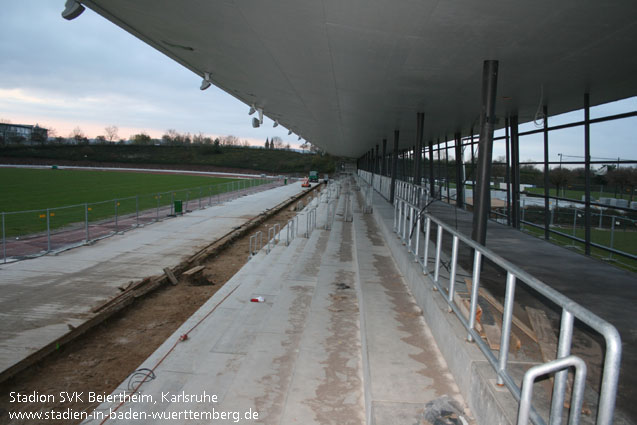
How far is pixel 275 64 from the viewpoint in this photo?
810cm

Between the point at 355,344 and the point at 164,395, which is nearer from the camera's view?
the point at 164,395

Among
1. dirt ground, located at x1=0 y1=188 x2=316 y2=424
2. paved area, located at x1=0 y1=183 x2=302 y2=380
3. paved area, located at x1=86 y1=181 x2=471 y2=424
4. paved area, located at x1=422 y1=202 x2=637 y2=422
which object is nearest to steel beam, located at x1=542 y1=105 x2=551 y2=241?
paved area, located at x1=422 y1=202 x2=637 y2=422

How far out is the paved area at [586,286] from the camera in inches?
132

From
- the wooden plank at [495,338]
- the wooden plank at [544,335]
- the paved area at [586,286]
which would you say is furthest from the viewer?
the paved area at [586,286]

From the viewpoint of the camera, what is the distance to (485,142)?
6.29m

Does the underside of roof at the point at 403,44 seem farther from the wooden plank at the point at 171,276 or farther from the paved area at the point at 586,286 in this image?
the wooden plank at the point at 171,276

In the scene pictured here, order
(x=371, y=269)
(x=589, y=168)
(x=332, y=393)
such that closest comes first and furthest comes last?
(x=332, y=393)
(x=371, y=269)
(x=589, y=168)

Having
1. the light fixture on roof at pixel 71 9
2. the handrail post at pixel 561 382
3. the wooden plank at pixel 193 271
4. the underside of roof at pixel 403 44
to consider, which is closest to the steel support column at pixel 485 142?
the underside of roof at pixel 403 44

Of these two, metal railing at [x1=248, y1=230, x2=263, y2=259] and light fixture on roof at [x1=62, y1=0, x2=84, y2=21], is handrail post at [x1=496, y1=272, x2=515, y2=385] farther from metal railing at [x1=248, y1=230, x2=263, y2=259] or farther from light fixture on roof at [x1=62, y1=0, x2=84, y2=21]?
metal railing at [x1=248, y1=230, x2=263, y2=259]

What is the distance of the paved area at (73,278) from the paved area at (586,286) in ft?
24.6

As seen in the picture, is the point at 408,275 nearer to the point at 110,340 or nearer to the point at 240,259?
the point at 110,340

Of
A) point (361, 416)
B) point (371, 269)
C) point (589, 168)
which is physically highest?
point (589, 168)

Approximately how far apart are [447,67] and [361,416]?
6025 millimetres

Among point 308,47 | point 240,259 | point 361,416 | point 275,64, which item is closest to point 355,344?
point 361,416
